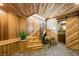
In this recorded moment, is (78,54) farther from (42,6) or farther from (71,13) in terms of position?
(42,6)

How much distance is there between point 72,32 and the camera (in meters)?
3.48

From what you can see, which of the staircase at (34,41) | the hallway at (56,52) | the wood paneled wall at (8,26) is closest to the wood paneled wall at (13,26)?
the wood paneled wall at (8,26)

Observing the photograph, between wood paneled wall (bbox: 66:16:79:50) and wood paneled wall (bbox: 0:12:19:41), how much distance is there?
55.3 inches

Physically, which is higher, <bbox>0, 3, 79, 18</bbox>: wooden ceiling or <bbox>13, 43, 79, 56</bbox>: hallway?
<bbox>0, 3, 79, 18</bbox>: wooden ceiling

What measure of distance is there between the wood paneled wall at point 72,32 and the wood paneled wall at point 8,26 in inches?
55.3

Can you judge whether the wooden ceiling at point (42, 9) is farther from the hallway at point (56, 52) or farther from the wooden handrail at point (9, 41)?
the hallway at point (56, 52)

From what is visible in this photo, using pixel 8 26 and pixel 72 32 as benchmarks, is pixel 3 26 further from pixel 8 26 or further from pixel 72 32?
pixel 72 32

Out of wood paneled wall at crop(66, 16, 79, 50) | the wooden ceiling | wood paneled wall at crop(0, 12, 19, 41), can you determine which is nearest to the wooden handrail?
wood paneled wall at crop(0, 12, 19, 41)

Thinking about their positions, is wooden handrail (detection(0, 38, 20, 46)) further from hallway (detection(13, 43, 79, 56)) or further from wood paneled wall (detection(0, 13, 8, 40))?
hallway (detection(13, 43, 79, 56))

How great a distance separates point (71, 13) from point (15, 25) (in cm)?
156

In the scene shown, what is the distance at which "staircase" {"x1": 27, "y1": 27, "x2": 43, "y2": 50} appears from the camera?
3510 mm

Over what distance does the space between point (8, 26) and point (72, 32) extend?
69.7 inches

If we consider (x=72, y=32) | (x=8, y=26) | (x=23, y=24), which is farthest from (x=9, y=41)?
(x=72, y=32)

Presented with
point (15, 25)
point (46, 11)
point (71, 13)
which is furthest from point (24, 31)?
point (71, 13)
